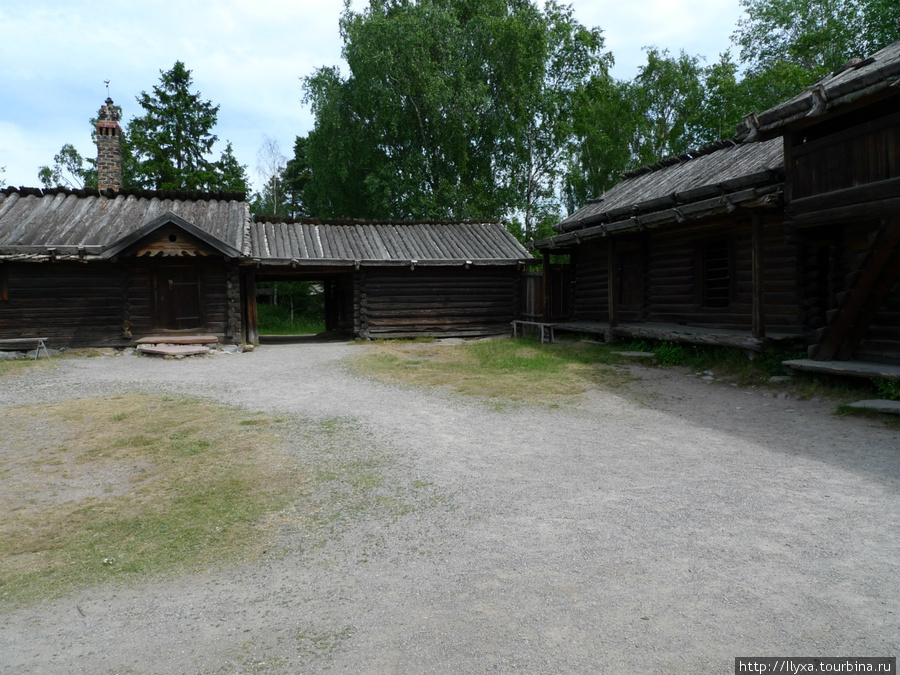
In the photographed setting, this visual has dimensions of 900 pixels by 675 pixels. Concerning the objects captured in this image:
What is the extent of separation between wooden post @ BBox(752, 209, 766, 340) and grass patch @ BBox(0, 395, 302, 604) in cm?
818

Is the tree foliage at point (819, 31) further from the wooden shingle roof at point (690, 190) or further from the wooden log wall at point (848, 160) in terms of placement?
the wooden log wall at point (848, 160)

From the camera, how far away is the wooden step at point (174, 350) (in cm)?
1481

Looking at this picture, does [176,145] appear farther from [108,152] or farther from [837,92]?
[837,92]

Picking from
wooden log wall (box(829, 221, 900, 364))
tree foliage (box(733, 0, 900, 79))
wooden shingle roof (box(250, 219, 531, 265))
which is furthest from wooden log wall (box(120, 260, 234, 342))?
tree foliage (box(733, 0, 900, 79))

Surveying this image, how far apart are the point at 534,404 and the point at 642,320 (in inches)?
313

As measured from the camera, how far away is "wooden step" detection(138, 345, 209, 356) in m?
14.8

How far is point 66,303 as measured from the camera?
51.5 ft

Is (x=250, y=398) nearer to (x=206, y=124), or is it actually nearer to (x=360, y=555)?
(x=360, y=555)

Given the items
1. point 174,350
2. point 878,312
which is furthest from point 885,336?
point 174,350

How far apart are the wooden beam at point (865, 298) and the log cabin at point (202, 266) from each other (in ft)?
37.0

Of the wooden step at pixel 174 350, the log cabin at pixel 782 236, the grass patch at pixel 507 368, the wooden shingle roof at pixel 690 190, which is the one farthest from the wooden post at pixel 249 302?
the log cabin at pixel 782 236

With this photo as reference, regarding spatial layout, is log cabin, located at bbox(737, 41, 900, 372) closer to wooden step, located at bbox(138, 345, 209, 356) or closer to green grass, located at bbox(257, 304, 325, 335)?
wooden step, located at bbox(138, 345, 209, 356)

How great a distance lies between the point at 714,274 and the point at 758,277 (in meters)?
3.46

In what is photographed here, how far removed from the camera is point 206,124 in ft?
113
